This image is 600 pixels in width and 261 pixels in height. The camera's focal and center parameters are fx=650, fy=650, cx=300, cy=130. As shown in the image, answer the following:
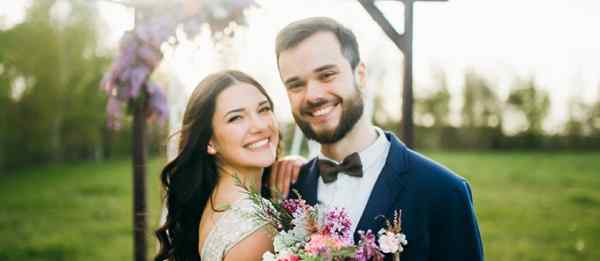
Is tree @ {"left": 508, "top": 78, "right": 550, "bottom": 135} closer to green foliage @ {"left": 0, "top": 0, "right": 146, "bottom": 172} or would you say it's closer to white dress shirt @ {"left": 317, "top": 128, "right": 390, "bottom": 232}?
green foliage @ {"left": 0, "top": 0, "right": 146, "bottom": 172}

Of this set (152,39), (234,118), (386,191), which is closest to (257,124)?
(234,118)

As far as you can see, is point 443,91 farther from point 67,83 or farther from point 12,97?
point 12,97

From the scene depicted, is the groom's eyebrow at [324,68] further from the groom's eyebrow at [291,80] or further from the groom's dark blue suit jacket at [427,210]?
the groom's dark blue suit jacket at [427,210]

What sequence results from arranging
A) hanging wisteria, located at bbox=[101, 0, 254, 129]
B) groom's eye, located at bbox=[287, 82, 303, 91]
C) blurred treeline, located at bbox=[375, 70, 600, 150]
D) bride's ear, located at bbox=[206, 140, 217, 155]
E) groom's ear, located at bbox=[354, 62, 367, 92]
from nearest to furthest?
1. groom's eye, located at bbox=[287, 82, 303, 91]
2. groom's ear, located at bbox=[354, 62, 367, 92]
3. bride's ear, located at bbox=[206, 140, 217, 155]
4. hanging wisteria, located at bbox=[101, 0, 254, 129]
5. blurred treeline, located at bbox=[375, 70, 600, 150]

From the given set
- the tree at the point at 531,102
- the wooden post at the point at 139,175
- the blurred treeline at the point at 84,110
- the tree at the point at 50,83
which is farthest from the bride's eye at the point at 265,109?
the tree at the point at 531,102

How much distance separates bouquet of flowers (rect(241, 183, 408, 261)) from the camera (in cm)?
208

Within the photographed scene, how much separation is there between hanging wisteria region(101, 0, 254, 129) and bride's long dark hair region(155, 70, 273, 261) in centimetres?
106

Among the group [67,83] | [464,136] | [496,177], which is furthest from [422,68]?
[67,83]

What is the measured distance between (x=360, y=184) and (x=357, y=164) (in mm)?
113

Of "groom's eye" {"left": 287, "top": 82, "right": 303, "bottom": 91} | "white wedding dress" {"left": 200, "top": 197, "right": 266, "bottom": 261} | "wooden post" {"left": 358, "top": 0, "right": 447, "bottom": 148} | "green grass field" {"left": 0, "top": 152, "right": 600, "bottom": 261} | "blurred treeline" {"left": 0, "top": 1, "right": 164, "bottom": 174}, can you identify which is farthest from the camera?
"blurred treeline" {"left": 0, "top": 1, "right": 164, "bottom": 174}

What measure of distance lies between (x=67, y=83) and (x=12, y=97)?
5.78ft

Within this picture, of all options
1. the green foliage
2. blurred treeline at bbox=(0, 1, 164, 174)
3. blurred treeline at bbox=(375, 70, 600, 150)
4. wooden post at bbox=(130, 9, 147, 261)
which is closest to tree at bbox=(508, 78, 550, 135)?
blurred treeline at bbox=(375, 70, 600, 150)

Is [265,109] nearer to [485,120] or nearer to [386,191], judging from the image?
[386,191]

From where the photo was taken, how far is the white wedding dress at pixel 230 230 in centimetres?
274
